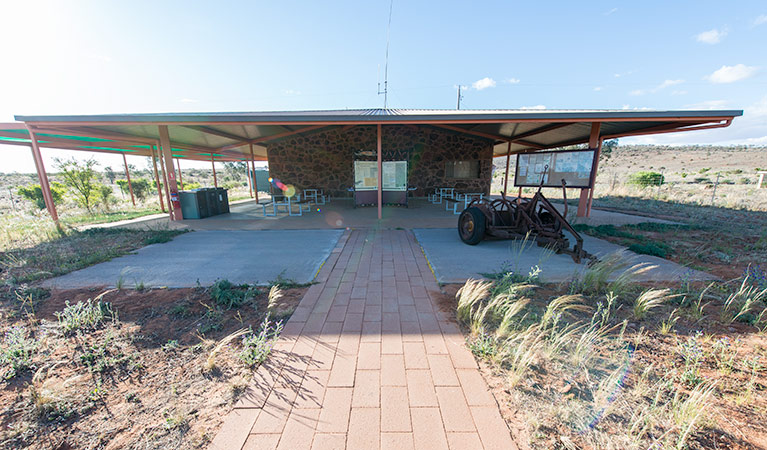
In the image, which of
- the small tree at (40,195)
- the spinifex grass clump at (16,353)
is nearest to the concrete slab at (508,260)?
the spinifex grass clump at (16,353)

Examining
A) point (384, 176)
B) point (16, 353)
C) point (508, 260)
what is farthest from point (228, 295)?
point (384, 176)

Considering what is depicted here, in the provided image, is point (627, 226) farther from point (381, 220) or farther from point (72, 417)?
point (72, 417)

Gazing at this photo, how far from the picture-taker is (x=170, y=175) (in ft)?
26.6

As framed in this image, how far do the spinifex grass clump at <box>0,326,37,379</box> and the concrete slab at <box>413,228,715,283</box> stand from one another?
153 inches

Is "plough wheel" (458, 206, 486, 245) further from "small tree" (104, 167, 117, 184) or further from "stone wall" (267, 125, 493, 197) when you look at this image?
"small tree" (104, 167, 117, 184)

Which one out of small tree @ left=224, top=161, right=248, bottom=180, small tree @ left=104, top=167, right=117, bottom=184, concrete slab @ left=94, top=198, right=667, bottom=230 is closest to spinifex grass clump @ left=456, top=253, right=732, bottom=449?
concrete slab @ left=94, top=198, right=667, bottom=230

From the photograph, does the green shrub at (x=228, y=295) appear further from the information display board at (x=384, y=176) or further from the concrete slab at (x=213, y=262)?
the information display board at (x=384, y=176)

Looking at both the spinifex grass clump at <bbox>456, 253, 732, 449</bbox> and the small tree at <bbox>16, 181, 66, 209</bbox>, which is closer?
the spinifex grass clump at <bbox>456, 253, 732, 449</bbox>

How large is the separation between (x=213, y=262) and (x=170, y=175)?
5.61 meters

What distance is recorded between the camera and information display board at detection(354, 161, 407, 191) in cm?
1138

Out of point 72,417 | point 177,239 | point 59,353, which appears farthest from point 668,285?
point 177,239

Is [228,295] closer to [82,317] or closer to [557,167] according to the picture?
[82,317]

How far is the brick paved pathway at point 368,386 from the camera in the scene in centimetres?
148

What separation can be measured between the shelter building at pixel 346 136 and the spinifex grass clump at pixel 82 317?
5.01 metres
